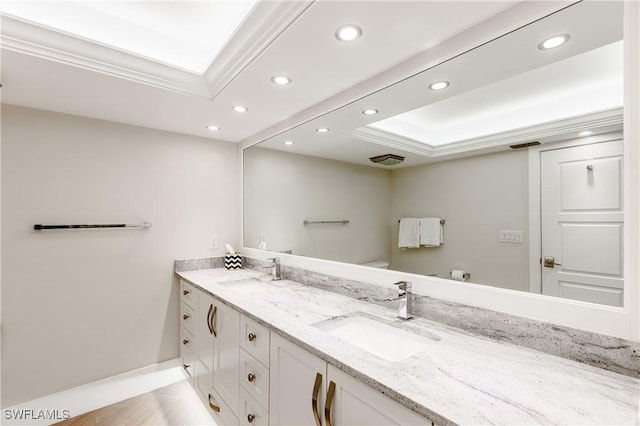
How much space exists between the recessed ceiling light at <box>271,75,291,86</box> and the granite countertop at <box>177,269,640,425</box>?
1.27 metres

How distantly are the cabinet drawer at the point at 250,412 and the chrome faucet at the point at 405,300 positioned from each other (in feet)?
2.55

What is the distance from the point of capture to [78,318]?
6.97 feet

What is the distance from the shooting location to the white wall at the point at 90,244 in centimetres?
193

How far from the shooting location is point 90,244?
217cm

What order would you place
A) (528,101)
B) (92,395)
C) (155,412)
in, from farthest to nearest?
1. (92,395)
2. (155,412)
3. (528,101)

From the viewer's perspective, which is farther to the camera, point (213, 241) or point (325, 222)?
point (213, 241)

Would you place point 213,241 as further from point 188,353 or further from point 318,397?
point 318,397

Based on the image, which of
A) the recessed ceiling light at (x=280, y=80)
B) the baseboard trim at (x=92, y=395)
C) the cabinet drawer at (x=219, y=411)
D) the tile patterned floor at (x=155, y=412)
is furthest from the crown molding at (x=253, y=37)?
the baseboard trim at (x=92, y=395)

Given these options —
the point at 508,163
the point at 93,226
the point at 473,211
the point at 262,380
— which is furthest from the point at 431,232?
the point at 93,226

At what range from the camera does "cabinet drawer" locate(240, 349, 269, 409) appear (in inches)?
52.6

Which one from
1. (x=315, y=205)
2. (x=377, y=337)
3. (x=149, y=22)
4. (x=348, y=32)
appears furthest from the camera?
(x=315, y=205)

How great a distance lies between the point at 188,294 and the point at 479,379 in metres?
2.15

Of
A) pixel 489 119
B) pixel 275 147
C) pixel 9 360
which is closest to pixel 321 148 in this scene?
pixel 275 147

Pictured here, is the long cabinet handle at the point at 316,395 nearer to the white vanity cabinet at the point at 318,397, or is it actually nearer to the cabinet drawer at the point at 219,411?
the white vanity cabinet at the point at 318,397
